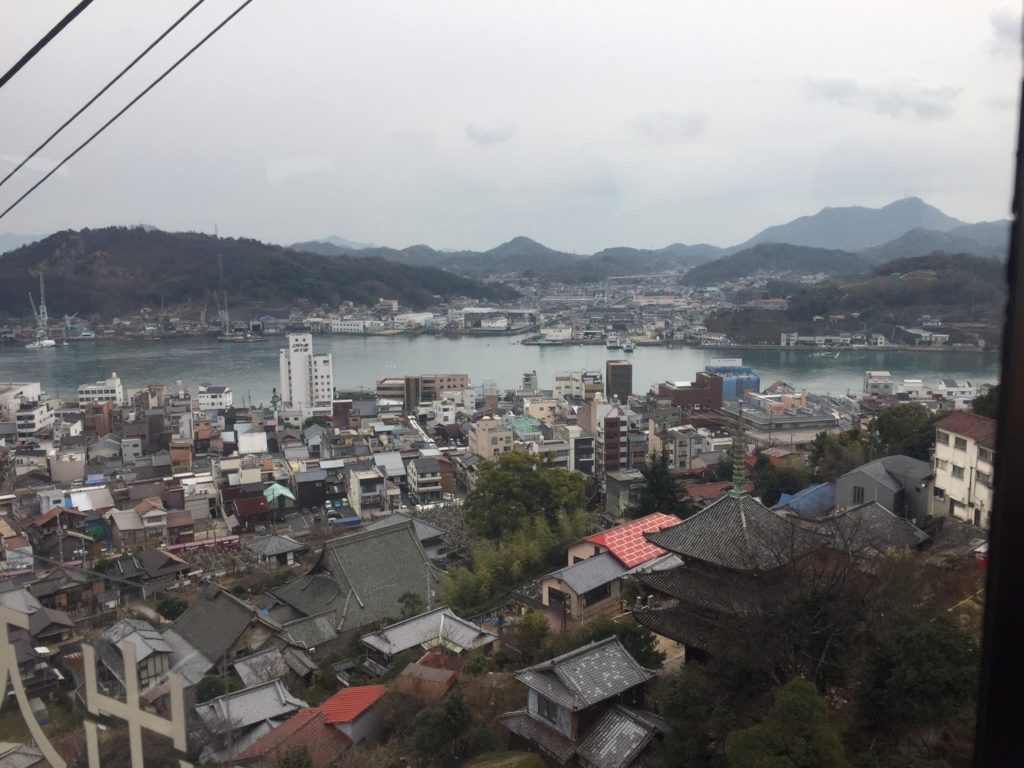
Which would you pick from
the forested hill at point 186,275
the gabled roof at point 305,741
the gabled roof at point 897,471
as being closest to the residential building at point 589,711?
the gabled roof at point 305,741

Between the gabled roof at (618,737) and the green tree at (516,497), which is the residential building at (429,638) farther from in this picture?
the green tree at (516,497)

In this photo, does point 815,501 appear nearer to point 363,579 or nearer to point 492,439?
point 363,579

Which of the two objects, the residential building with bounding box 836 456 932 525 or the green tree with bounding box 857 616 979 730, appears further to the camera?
the residential building with bounding box 836 456 932 525

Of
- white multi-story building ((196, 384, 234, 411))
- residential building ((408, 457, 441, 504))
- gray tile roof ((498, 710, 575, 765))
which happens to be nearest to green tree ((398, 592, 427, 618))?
gray tile roof ((498, 710, 575, 765))

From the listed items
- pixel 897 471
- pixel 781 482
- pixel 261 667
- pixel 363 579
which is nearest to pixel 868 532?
pixel 897 471

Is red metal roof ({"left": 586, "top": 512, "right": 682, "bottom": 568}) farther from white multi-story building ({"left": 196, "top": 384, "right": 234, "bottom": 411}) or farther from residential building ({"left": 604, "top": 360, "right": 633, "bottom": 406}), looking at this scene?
white multi-story building ({"left": 196, "top": 384, "right": 234, "bottom": 411})
